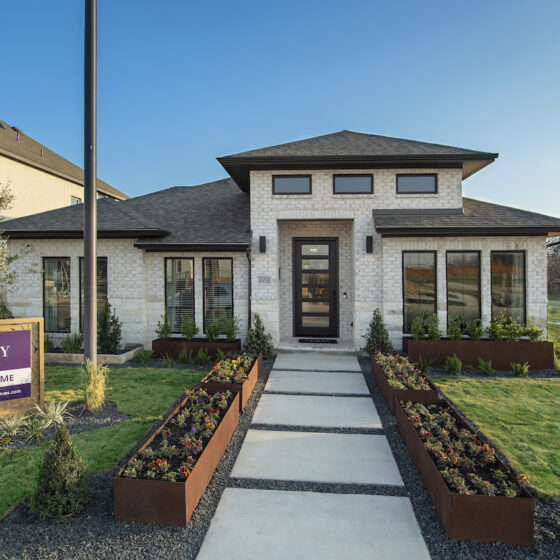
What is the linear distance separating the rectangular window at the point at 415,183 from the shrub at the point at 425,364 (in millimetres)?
4149

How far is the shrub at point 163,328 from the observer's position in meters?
9.55

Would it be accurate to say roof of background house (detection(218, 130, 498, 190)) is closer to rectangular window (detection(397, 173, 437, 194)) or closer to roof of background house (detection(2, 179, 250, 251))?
rectangular window (detection(397, 173, 437, 194))

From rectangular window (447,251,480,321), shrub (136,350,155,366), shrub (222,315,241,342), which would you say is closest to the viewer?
shrub (136,350,155,366)

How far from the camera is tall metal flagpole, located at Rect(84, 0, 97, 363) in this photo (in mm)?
5633

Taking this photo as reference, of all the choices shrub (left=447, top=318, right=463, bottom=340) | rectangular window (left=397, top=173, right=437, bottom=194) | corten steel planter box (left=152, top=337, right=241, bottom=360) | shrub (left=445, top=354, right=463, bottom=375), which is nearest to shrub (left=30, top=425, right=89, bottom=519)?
corten steel planter box (left=152, top=337, right=241, bottom=360)

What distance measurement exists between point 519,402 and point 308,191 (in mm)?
6385

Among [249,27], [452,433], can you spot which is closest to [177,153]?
[249,27]

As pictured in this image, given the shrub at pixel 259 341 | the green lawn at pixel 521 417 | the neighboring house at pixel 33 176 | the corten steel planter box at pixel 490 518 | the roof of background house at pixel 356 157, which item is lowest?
the green lawn at pixel 521 417

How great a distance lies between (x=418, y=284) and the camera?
924cm

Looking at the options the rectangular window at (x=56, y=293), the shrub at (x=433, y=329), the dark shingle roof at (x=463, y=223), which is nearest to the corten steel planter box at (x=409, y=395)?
the shrub at (x=433, y=329)

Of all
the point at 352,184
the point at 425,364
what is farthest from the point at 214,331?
the point at 352,184

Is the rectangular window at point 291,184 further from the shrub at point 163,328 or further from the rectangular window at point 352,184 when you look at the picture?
the shrub at point 163,328

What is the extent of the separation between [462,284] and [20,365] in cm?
910

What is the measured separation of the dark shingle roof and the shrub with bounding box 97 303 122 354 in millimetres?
6880
